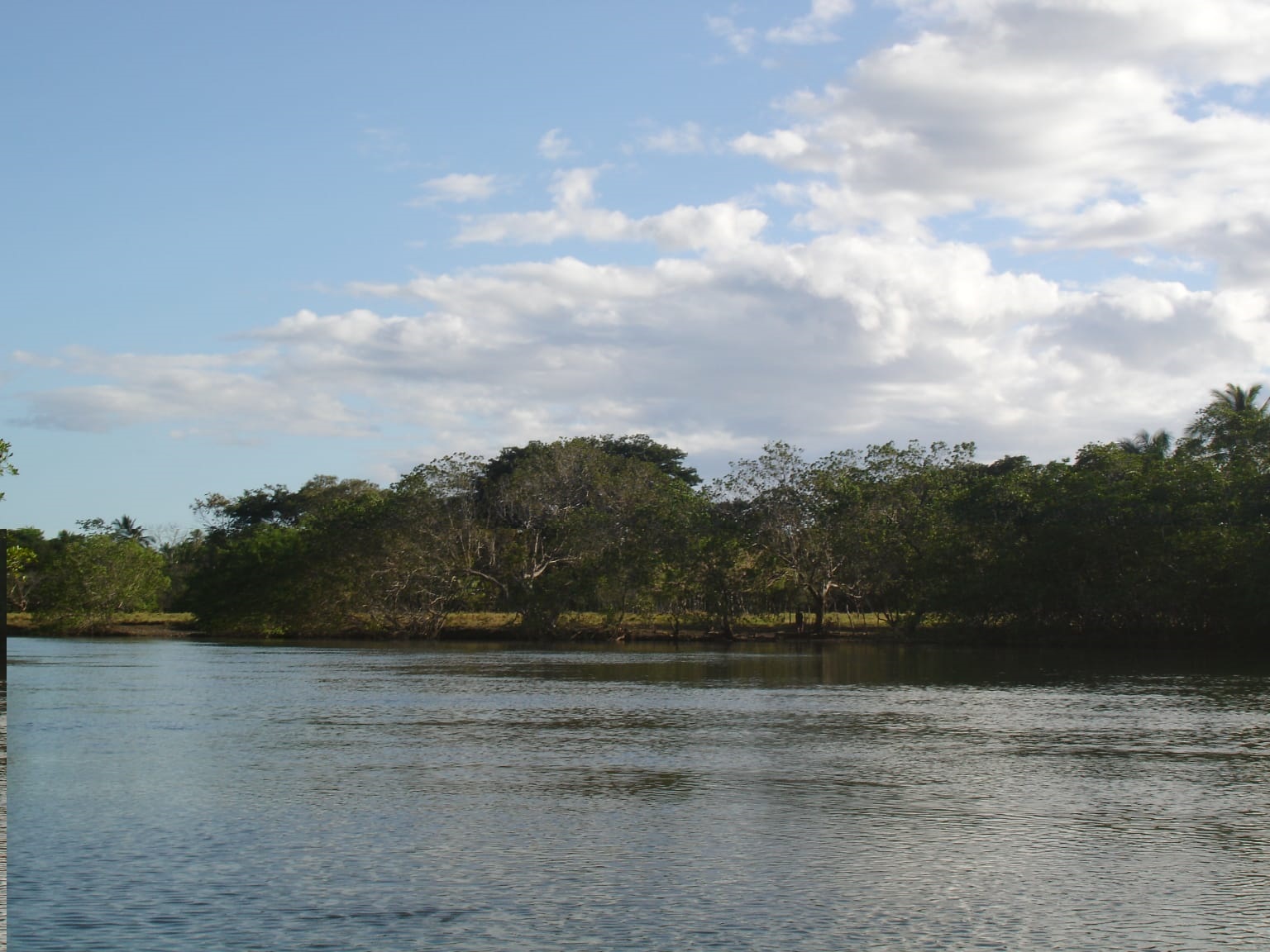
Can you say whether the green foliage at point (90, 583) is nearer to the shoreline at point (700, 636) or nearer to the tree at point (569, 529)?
the shoreline at point (700, 636)

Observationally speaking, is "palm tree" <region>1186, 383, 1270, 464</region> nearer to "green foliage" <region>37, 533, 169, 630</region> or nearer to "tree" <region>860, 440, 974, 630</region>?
"tree" <region>860, 440, 974, 630</region>

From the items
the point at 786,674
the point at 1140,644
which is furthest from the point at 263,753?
the point at 1140,644

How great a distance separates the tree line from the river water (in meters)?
Answer: 23.0

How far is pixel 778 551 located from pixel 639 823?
4845 cm

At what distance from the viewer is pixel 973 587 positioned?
192 feet

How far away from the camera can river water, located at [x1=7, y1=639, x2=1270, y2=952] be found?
36.4 ft

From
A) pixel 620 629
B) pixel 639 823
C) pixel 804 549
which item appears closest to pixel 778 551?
pixel 804 549

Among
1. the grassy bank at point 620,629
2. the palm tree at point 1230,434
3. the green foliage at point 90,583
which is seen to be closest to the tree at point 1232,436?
the palm tree at point 1230,434

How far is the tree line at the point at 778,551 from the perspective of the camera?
54688 mm

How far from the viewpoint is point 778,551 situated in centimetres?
6359

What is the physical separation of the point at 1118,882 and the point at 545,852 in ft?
18.5

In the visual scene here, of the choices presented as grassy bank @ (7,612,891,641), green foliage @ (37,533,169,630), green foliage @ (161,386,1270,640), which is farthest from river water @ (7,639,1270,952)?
green foliage @ (37,533,169,630)

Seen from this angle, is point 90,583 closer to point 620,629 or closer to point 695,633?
point 620,629

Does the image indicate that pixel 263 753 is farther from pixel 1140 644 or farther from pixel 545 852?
pixel 1140 644
